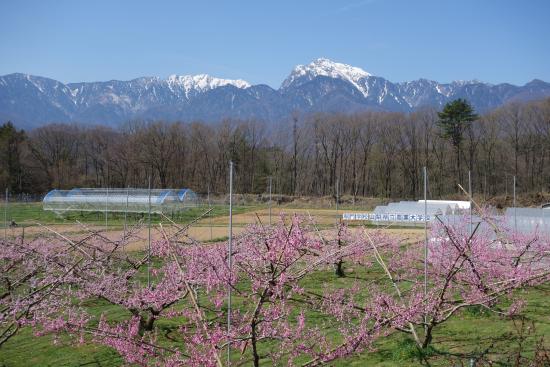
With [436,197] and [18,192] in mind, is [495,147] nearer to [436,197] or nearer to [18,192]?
[436,197]

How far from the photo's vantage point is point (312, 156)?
65562mm

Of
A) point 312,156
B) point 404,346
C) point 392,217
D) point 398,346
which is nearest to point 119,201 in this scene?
point 392,217

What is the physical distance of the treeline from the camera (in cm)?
5578

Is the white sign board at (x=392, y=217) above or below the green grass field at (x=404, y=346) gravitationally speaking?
above

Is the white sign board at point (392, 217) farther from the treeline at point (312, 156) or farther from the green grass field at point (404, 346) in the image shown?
the treeline at point (312, 156)

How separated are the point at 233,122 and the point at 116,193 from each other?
1347 inches

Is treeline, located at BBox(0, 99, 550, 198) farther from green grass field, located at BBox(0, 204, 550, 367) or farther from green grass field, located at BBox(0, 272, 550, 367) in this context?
green grass field, located at BBox(0, 272, 550, 367)

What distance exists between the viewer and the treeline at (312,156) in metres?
55.8

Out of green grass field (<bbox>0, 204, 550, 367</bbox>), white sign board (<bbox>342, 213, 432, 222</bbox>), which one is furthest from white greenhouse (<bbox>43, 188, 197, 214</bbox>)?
green grass field (<bbox>0, 204, 550, 367</bbox>)

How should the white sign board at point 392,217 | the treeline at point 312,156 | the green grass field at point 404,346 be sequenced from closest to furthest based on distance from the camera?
the green grass field at point 404,346 → the white sign board at point 392,217 → the treeline at point 312,156

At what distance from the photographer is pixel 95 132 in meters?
74.4

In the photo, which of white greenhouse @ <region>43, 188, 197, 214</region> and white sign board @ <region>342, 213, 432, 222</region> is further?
white greenhouse @ <region>43, 188, 197, 214</region>

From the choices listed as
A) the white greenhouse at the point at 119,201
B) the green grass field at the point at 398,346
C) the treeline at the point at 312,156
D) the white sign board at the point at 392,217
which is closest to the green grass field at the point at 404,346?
the green grass field at the point at 398,346

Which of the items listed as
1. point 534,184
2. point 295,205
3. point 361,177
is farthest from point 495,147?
point 295,205
